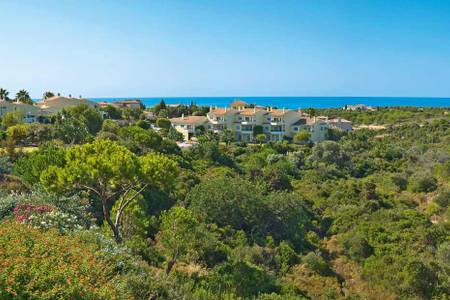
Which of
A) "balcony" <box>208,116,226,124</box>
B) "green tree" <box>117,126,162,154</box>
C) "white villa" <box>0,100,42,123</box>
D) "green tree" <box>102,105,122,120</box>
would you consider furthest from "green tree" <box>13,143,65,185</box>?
"green tree" <box>102,105,122,120</box>

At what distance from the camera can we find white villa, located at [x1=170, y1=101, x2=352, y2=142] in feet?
206

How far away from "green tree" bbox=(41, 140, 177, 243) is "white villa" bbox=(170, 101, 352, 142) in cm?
4445

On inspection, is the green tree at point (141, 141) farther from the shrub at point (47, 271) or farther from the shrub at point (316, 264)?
the shrub at point (47, 271)

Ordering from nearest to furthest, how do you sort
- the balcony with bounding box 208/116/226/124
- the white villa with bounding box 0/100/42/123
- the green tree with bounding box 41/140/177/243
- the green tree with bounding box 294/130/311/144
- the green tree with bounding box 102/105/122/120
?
1. the green tree with bounding box 41/140/177/243
2. the green tree with bounding box 294/130/311/144
3. the white villa with bounding box 0/100/42/123
4. the balcony with bounding box 208/116/226/124
5. the green tree with bounding box 102/105/122/120

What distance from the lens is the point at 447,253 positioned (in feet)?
67.8

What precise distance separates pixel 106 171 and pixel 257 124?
49.4m

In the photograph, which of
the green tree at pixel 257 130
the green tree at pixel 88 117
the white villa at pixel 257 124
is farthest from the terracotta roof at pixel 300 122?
the green tree at pixel 88 117

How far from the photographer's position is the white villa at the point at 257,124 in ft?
206

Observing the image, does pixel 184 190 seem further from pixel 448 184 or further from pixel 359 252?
pixel 448 184

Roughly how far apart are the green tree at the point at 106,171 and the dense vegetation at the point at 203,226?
6 centimetres

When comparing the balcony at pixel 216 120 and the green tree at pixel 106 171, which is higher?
the green tree at pixel 106 171

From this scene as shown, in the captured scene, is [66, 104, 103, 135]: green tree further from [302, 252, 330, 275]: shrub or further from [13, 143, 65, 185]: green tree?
[302, 252, 330, 275]: shrub

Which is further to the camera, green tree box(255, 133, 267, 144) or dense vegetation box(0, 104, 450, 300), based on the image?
green tree box(255, 133, 267, 144)

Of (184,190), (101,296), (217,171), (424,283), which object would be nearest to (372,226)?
(424,283)
